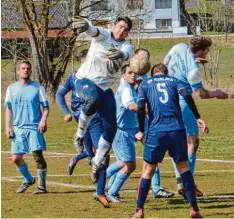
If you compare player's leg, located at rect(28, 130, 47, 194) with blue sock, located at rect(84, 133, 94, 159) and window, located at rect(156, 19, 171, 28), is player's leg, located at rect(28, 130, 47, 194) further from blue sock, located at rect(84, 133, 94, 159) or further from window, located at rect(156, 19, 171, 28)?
window, located at rect(156, 19, 171, 28)

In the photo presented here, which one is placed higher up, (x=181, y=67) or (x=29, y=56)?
(x=181, y=67)

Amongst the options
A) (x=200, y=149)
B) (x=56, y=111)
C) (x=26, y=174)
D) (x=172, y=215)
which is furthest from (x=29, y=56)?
(x=172, y=215)

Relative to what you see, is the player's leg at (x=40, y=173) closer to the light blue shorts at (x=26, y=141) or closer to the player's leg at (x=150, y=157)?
the light blue shorts at (x=26, y=141)

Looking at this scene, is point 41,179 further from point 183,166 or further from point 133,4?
point 133,4

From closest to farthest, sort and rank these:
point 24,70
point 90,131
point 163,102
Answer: point 163,102 → point 90,131 → point 24,70

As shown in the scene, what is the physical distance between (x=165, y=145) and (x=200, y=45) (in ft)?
7.37

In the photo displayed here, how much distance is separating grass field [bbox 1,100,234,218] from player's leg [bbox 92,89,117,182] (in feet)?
2.13

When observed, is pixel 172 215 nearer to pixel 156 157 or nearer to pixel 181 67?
pixel 156 157

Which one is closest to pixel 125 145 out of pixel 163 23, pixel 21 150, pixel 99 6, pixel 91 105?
pixel 91 105

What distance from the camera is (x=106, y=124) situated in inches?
468

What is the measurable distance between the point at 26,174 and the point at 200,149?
349 inches

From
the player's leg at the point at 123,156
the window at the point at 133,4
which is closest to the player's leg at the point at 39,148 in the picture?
the player's leg at the point at 123,156

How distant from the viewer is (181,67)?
13.1 metres

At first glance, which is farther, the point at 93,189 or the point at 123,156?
the point at 93,189
